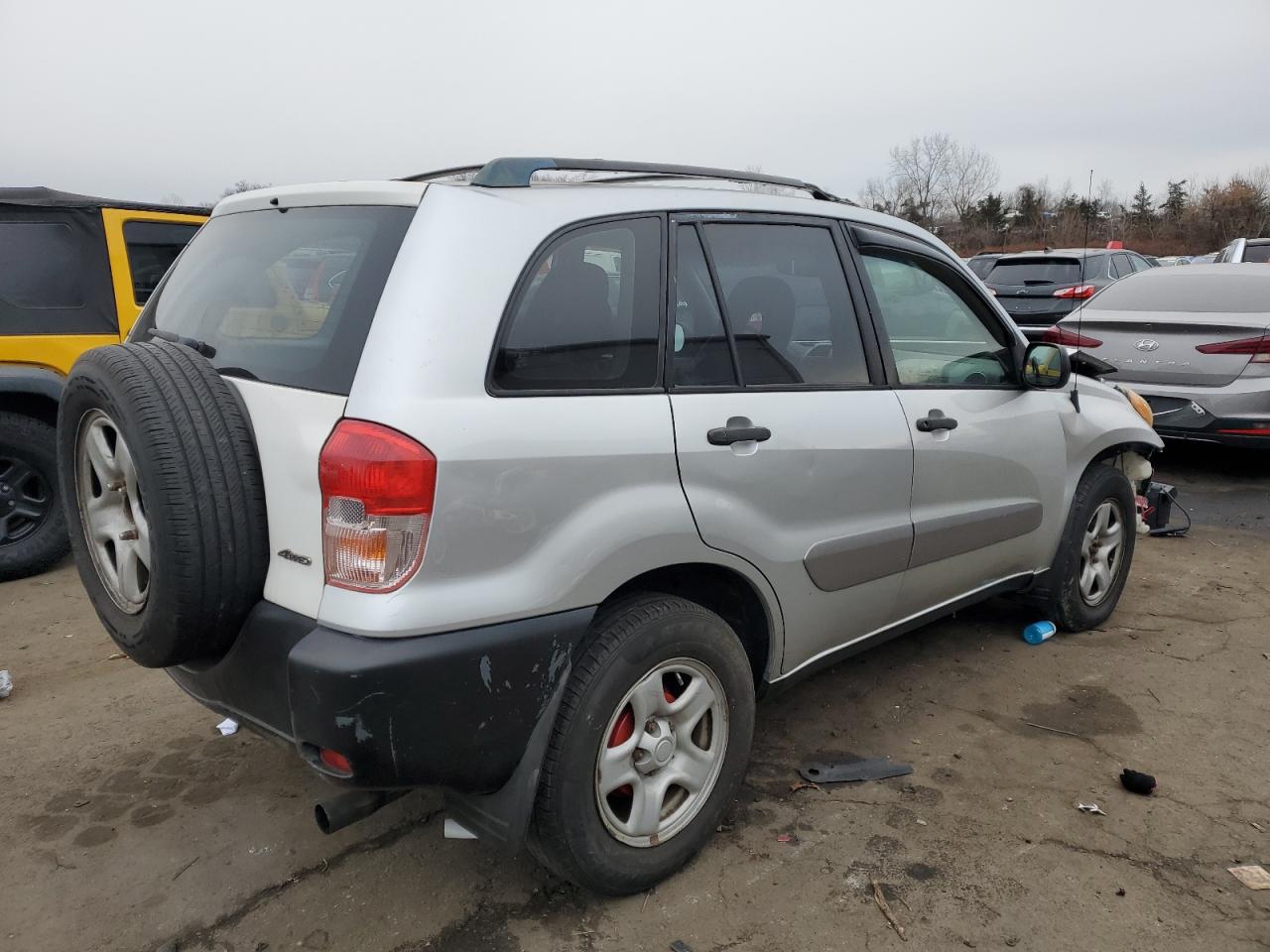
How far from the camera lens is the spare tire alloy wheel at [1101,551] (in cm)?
419

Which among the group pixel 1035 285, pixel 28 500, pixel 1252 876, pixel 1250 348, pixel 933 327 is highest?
pixel 1035 285

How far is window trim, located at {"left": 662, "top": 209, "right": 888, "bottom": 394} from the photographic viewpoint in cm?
252

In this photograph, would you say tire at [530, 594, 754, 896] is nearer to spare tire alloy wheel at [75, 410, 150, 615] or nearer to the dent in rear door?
the dent in rear door

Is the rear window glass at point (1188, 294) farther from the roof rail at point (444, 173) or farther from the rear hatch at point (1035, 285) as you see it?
the roof rail at point (444, 173)

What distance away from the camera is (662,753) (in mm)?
2457

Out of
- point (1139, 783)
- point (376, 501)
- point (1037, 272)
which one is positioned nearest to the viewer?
point (376, 501)

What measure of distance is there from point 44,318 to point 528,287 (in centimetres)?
437

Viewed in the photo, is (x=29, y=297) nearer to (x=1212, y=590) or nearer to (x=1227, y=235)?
(x=1212, y=590)

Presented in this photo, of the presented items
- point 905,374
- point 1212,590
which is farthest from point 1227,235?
point 905,374

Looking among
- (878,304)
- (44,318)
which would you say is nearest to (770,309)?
(878,304)

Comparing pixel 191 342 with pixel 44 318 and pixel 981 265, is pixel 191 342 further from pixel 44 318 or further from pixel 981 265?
pixel 981 265

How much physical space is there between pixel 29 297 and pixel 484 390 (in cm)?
450

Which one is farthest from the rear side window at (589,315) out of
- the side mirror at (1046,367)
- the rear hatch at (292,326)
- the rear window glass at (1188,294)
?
the rear window glass at (1188,294)

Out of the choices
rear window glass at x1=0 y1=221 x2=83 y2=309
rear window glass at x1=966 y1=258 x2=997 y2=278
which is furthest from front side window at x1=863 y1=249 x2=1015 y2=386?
rear window glass at x1=966 y1=258 x2=997 y2=278
